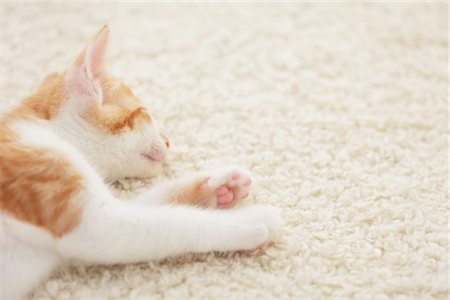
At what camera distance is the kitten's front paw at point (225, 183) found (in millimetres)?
1215

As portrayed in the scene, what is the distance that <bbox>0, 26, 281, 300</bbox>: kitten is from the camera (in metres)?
1.01

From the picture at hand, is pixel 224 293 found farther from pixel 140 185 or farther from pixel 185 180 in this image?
pixel 140 185

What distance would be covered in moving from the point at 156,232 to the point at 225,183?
0.24 m

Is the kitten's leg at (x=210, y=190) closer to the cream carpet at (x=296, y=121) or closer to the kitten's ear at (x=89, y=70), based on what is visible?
the cream carpet at (x=296, y=121)

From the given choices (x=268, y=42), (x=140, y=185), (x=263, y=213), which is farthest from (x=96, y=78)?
(x=268, y=42)

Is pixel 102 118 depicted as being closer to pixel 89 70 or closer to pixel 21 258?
pixel 89 70

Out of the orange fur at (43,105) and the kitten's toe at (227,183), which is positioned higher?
the orange fur at (43,105)

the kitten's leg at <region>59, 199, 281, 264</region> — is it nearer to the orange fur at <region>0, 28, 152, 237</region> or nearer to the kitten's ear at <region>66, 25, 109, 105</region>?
the orange fur at <region>0, 28, 152, 237</region>

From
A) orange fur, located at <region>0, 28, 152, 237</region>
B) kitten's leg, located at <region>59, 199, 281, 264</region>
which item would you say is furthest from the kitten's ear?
kitten's leg, located at <region>59, 199, 281, 264</region>

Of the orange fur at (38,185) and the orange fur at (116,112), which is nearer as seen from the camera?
the orange fur at (38,185)

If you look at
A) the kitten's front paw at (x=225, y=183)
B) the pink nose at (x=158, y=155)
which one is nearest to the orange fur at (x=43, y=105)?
the pink nose at (x=158, y=155)

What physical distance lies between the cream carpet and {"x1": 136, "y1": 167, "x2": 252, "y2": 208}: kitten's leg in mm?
103

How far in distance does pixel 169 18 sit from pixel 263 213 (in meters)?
1.31

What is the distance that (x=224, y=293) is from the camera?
103 cm
